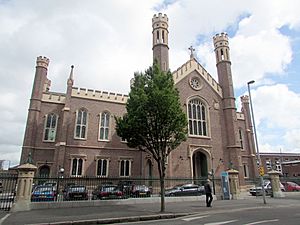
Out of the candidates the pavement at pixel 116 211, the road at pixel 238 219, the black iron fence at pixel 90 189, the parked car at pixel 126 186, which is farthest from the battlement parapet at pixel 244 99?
the road at pixel 238 219

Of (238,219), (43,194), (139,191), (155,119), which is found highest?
(155,119)

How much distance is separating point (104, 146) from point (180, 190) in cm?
1390

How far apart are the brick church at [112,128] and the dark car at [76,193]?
12.1 metres

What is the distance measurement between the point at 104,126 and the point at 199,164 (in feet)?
45.1

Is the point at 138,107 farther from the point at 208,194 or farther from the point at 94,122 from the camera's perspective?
the point at 94,122

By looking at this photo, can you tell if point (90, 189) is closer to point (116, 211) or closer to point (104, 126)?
point (116, 211)

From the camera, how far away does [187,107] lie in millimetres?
32031

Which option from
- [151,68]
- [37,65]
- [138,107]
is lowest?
[138,107]

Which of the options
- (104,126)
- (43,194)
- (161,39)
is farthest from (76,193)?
(161,39)

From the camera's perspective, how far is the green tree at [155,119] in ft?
47.8

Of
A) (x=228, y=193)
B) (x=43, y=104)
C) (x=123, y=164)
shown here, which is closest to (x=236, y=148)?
(x=228, y=193)

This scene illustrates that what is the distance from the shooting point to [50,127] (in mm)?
32750

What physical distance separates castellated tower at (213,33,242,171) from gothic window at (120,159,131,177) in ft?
41.6

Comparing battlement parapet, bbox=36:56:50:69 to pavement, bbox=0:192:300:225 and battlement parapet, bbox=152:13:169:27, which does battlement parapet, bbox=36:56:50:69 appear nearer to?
battlement parapet, bbox=152:13:169:27
